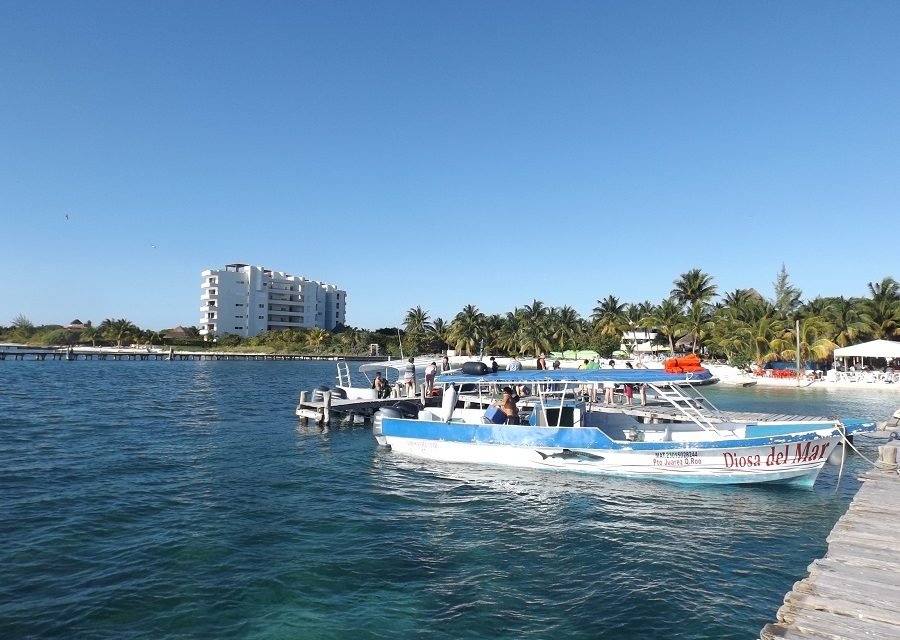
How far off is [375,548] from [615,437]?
11133 millimetres

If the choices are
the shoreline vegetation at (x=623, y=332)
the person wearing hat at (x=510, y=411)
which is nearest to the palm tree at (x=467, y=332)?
the shoreline vegetation at (x=623, y=332)

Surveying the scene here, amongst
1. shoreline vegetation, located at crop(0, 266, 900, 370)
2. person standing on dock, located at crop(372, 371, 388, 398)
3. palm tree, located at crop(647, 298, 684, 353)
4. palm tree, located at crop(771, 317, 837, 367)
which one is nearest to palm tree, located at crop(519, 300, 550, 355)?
shoreline vegetation, located at crop(0, 266, 900, 370)

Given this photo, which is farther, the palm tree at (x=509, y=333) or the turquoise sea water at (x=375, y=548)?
the palm tree at (x=509, y=333)

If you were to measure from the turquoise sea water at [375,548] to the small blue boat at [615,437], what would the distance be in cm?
53

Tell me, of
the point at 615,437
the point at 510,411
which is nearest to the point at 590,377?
the point at 615,437

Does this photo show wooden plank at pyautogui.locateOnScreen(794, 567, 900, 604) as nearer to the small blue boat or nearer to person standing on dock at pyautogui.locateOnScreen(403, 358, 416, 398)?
the small blue boat

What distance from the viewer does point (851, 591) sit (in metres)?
6.78

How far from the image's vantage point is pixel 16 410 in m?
32.3

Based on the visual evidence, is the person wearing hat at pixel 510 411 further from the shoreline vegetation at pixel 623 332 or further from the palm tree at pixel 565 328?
the palm tree at pixel 565 328

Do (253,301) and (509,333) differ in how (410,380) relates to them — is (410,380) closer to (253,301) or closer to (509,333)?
(509,333)

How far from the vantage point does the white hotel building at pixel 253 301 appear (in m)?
132

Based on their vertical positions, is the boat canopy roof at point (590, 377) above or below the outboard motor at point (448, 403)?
above

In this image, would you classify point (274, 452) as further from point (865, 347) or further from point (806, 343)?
point (806, 343)

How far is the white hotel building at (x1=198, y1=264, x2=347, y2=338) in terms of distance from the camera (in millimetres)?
132000
